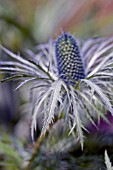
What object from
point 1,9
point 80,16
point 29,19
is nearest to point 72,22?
point 80,16

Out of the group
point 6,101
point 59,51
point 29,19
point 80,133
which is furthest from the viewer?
Answer: point 29,19

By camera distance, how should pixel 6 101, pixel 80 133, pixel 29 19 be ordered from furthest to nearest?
pixel 29 19
pixel 6 101
pixel 80 133

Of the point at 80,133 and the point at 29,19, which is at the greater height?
the point at 29,19

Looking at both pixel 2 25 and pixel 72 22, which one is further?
pixel 72 22

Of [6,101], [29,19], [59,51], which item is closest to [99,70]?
[59,51]

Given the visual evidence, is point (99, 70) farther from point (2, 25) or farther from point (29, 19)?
point (29, 19)

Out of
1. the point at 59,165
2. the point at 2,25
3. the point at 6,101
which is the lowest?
the point at 59,165
